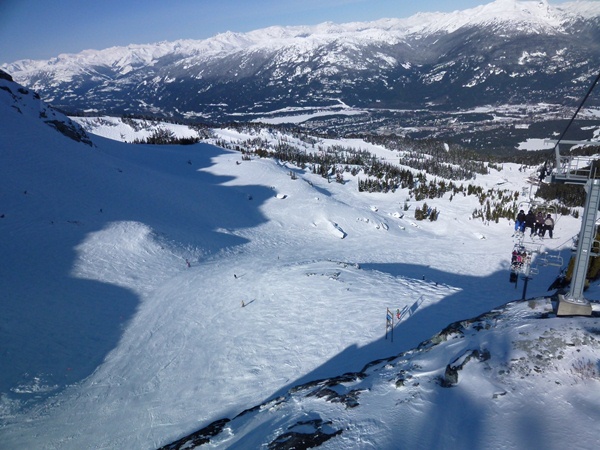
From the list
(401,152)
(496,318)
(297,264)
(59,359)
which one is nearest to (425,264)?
(297,264)

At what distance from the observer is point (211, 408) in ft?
43.1

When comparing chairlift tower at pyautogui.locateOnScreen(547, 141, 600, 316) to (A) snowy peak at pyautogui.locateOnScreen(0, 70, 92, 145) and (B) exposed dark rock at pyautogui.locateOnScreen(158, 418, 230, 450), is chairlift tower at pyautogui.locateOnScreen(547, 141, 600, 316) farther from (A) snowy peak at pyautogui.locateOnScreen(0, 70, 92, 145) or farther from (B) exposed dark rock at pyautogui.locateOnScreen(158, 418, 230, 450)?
(A) snowy peak at pyautogui.locateOnScreen(0, 70, 92, 145)

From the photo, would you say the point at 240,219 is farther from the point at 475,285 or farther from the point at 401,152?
the point at 401,152

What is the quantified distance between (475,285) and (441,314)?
30.2ft

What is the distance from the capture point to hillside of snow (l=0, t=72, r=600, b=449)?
8.71 m

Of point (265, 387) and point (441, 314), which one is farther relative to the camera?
point (441, 314)

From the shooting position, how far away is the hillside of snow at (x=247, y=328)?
8711mm

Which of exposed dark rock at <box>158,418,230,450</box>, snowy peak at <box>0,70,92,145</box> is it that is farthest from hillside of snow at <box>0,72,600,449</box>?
snowy peak at <box>0,70,92,145</box>

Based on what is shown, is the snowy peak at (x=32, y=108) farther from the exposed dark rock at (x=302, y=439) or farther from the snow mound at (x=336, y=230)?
the exposed dark rock at (x=302, y=439)

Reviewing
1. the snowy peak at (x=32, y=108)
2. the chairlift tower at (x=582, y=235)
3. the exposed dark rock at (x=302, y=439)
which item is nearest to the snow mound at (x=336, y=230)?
the chairlift tower at (x=582, y=235)

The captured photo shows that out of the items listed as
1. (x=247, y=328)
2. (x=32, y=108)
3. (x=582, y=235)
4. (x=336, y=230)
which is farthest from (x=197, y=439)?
(x=32, y=108)

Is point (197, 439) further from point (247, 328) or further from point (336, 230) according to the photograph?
point (336, 230)

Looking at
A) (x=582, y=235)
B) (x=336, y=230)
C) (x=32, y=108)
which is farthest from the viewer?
(x=32, y=108)

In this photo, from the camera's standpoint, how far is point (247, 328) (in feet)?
59.9
